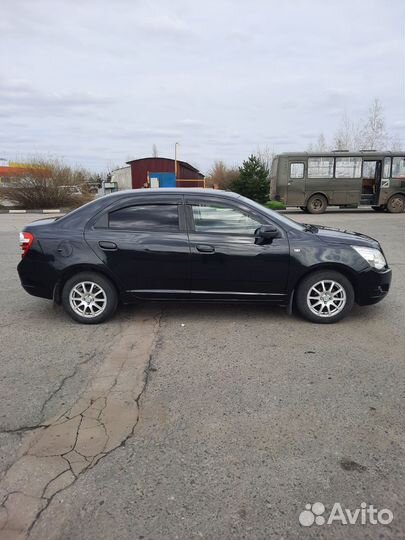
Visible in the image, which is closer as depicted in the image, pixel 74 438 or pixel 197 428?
pixel 74 438

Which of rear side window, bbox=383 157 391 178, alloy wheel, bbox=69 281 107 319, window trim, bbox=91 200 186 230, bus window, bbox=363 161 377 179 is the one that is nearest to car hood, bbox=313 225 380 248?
window trim, bbox=91 200 186 230

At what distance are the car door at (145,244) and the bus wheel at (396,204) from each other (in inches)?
693

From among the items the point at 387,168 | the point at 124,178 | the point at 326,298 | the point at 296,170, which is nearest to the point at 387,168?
the point at 387,168

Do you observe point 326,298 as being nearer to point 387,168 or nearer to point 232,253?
point 232,253

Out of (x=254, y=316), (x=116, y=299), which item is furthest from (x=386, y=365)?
(x=116, y=299)

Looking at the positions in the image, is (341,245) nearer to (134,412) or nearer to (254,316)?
(254,316)

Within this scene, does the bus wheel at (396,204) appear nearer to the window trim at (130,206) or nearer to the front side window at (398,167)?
the front side window at (398,167)

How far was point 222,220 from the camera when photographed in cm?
480

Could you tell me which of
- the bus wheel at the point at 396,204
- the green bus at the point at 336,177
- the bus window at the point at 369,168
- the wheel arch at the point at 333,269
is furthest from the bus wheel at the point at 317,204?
→ the wheel arch at the point at 333,269

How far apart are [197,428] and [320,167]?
18.1 m

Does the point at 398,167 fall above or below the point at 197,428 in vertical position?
above

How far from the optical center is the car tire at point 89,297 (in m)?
4.77

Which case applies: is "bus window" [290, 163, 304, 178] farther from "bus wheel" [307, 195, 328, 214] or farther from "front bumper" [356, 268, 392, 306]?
"front bumper" [356, 268, 392, 306]

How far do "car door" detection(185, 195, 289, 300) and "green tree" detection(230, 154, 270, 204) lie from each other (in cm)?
2280
